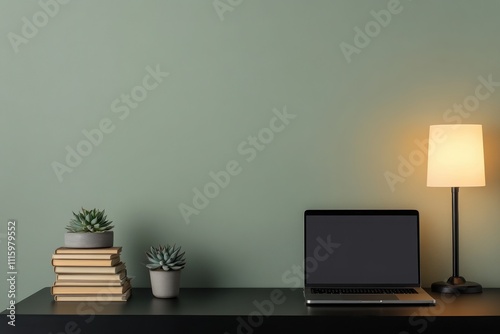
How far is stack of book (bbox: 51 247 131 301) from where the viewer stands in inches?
85.0

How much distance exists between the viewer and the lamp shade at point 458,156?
7.20 feet

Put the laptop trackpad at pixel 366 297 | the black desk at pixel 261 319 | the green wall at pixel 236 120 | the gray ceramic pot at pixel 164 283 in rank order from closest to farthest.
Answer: the black desk at pixel 261 319 < the laptop trackpad at pixel 366 297 < the gray ceramic pot at pixel 164 283 < the green wall at pixel 236 120

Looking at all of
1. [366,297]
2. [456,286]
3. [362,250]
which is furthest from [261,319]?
[456,286]

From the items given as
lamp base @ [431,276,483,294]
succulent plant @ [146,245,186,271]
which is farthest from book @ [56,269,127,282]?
lamp base @ [431,276,483,294]

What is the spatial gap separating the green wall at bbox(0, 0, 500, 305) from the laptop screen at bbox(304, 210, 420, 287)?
0.12 m

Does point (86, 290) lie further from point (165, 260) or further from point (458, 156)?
point (458, 156)

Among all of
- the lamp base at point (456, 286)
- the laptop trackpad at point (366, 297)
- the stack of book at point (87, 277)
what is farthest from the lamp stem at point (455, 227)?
the stack of book at point (87, 277)

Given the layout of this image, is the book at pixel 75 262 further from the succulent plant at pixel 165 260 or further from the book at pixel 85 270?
the succulent plant at pixel 165 260

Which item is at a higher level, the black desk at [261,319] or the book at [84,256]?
the book at [84,256]

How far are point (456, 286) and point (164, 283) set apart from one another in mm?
965

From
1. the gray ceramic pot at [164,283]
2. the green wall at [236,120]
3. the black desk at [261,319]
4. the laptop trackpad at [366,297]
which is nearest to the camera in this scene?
the black desk at [261,319]

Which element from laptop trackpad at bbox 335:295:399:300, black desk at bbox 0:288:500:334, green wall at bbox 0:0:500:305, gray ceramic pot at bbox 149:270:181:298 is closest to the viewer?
black desk at bbox 0:288:500:334

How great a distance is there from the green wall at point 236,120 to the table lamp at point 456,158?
0.16 m

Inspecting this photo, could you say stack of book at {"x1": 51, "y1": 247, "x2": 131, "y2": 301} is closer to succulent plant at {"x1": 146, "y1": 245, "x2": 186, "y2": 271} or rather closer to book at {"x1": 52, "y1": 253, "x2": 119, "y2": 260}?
book at {"x1": 52, "y1": 253, "x2": 119, "y2": 260}
